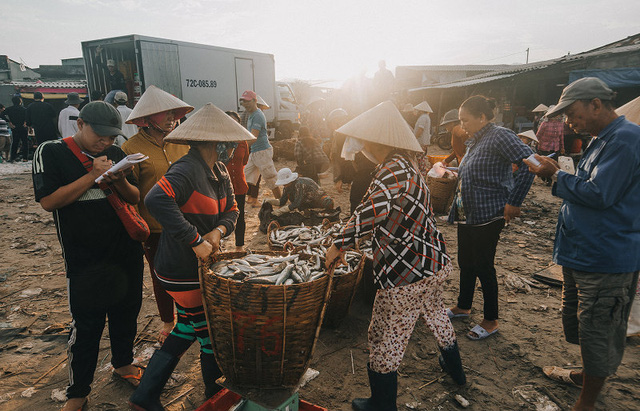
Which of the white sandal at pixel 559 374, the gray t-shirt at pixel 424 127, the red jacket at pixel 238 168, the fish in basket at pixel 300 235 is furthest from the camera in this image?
the gray t-shirt at pixel 424 127

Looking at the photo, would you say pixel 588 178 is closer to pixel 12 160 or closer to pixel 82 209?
pixel 82 209

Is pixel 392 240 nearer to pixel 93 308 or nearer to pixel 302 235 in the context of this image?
pixel 93 308

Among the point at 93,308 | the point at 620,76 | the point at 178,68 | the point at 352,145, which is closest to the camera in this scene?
the point at 93,308

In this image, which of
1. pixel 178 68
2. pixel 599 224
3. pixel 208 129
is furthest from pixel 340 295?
pixel 178 68

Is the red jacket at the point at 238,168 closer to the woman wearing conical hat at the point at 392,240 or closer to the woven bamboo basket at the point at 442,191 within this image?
the woman wearing conical hat at the point at 392,240

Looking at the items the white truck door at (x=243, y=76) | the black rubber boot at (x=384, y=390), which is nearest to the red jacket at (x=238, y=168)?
the black rubber boot at (x=384, y=390)

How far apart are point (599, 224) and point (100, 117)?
3657 mm

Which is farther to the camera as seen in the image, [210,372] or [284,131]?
[284,131]

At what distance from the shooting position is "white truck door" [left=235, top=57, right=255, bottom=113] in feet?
45.9

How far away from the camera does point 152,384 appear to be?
2.51 meters

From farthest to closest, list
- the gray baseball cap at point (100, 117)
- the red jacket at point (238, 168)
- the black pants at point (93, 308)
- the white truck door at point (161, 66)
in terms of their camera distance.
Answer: the white truck door at point (161, 66), the red jacket at point (238, 168), the black pants at point (93, 308), the gray baseball cap at point (100, 117)

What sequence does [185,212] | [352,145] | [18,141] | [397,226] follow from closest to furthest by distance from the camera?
[397,226], [185,212], [352,145], [18,141]

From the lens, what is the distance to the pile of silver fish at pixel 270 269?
2346mm

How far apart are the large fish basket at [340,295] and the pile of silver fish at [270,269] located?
964 mm
